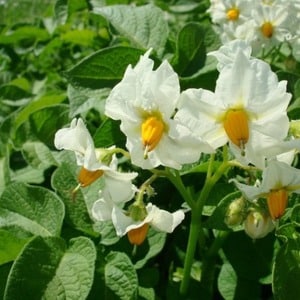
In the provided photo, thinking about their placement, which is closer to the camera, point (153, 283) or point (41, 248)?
point (41, 248)

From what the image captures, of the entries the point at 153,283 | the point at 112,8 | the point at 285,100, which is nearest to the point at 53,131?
the point at 112,8

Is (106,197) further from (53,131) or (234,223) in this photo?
(53,131)

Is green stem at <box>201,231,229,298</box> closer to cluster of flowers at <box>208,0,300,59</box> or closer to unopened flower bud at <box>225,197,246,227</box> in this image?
unopened flower bud at <box>225,197,246,227</box>

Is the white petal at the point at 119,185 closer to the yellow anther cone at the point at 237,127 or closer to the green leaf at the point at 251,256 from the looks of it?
the yellow anther cone at the point at 237,127

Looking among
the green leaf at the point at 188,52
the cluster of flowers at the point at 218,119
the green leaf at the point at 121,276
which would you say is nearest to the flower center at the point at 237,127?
the cluster of flowers at the point at 218,119

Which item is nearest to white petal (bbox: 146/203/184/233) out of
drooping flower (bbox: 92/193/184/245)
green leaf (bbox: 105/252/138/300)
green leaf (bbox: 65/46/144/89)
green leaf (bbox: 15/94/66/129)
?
drooping flower (bbox: 92/193/184/245)
